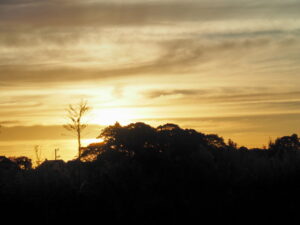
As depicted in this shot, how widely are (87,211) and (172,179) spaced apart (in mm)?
3778

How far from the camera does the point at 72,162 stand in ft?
103

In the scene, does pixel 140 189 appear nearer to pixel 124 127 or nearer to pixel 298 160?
pixel 124 127

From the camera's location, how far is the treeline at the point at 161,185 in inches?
931

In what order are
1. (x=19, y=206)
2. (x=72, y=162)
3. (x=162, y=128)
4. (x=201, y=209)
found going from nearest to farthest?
(x=201, y=209) < (x=19, y=206) < (x=162, y=128) < (x=72, y=162)

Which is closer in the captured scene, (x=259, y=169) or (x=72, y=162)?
(x=259, y=169)

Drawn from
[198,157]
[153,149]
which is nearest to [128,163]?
[153,149]

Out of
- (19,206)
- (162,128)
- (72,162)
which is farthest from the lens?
(72,162)

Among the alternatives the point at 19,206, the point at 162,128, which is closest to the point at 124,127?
the point at 162,128

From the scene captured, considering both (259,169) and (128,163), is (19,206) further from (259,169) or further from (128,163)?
(259,169)

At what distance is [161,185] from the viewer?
2477 cm

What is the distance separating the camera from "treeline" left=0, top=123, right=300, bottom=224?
23656 millimetres

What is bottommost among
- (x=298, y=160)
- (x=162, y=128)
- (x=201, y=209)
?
(x=201, y=209)

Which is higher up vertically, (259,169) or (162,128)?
(162,128)

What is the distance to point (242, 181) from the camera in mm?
24547
